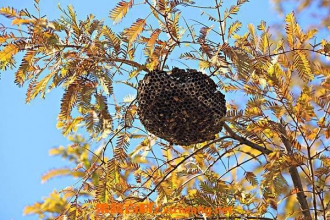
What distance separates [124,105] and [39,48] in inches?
15.3

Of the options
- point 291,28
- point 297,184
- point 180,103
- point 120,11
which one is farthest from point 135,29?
point 297,184

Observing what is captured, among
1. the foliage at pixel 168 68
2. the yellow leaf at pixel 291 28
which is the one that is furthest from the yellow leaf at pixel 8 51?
the yellow leaf at pixel 291 28

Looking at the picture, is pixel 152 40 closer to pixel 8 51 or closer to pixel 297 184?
pixel 8 51

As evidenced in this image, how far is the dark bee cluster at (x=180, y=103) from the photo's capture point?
149cm

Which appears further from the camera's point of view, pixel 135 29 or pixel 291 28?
pixel 291 28

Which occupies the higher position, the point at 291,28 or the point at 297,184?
the point at 291,28

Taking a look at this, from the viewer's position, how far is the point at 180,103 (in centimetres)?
150

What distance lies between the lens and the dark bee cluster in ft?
4.89

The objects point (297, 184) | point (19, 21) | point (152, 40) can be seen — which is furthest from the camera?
point (297, 184)

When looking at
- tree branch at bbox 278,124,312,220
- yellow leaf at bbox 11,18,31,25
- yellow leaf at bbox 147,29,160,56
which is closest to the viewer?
Result: yellow leaf at bbox 11,18,31,25

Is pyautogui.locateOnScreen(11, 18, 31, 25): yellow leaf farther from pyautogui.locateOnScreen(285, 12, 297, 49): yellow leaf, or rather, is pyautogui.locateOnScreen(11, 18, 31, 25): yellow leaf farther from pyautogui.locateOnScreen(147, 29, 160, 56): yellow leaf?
pyautogui.locateOnScreen(285, 12, 297, 49): yellow leaf

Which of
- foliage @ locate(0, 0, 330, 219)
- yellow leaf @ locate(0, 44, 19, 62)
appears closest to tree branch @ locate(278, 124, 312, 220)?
foliage @ locate(0, 0, 330, 219)

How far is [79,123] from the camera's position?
171cm

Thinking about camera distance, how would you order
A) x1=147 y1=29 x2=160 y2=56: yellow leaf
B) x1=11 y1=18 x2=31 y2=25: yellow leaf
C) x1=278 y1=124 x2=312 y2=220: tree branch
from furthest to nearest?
x1=278 y1=124 x2=312 y2=220: tree branch
x1=147 y1=29 x2=160 y2=56: yellow leaf
x1=11 y1=18 x2=31 y2=25: yellow leaf
